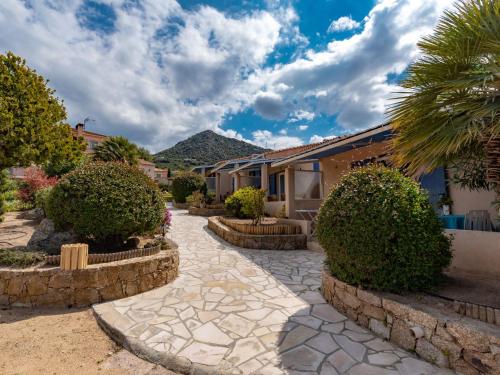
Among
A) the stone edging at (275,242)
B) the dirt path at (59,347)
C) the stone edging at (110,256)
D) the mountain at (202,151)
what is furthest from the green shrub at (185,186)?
the mountain at (202,151)

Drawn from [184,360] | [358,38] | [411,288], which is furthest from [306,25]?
[184,360]

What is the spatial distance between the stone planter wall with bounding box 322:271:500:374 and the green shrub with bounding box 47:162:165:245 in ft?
16.8

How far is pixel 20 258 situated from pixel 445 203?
10.7m

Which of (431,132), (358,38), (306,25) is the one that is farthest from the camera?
(306,25)

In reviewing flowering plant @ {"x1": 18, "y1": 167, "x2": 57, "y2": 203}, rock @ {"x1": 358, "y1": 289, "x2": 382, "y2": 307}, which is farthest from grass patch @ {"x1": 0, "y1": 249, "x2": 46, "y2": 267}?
flowering plant @ {"x1": 18, "y1": 167, "x2": 57, "y2": 203}

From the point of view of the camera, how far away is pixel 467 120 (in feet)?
10.6

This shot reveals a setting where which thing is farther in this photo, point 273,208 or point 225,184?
point 225,184

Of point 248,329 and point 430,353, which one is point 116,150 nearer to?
point 248,329

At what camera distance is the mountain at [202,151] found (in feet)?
233

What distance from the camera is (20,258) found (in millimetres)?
5445

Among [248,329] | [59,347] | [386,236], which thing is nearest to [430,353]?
[386,236]

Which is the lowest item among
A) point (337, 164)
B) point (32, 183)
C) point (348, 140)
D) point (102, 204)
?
point (102, 204)

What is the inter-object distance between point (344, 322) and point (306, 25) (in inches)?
419

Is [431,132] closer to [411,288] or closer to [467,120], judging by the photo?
[467,120]
